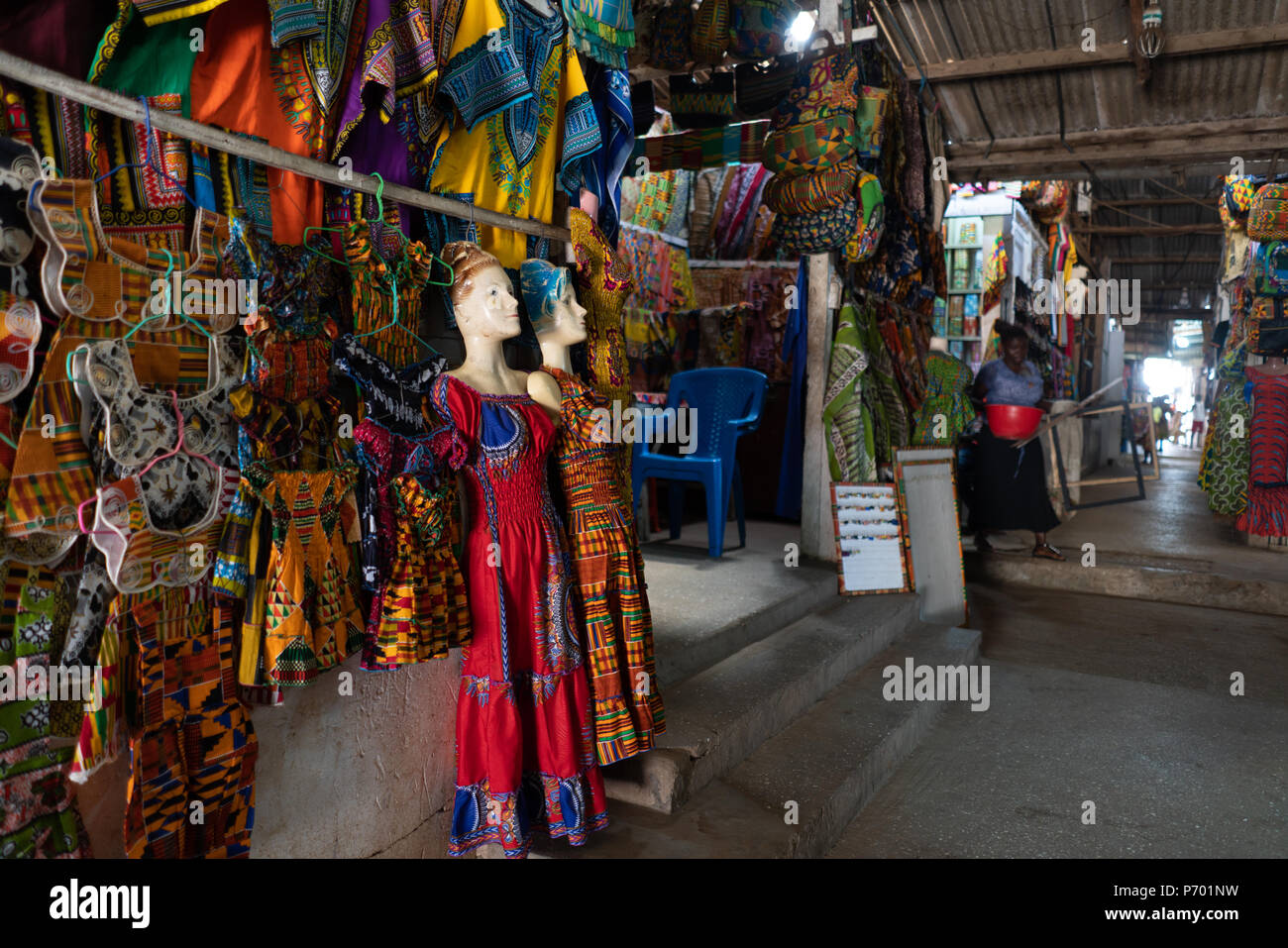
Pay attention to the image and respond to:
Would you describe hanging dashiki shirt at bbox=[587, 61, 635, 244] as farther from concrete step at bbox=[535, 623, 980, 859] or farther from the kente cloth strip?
the kente cloth strip

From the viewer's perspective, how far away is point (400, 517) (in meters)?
1.98

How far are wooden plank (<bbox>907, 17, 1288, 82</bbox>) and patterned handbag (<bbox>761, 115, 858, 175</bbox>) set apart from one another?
110 cm

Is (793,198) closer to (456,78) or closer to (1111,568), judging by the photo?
(456,78)

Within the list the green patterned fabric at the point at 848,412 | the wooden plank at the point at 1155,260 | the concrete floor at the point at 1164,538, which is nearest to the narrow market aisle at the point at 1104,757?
the concrete floor at the point at 1164,538

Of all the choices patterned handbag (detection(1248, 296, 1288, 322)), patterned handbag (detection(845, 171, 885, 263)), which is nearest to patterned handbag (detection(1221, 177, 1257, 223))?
patterned handbag (detection(1248, 296, 1288, 322))

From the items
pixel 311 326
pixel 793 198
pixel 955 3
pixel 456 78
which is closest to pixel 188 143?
pixel 311 326

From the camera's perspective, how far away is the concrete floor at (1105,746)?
277 cm

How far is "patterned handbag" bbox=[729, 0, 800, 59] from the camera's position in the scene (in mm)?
4289

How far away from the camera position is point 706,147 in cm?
489

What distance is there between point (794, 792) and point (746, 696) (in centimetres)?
47

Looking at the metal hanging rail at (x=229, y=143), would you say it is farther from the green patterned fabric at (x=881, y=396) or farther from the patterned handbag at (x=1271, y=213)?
the patterned handbag at (x=1271, y=213)

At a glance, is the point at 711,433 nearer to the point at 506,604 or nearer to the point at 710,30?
the point at 710,30

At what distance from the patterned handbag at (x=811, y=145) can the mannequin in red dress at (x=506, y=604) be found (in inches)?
125
